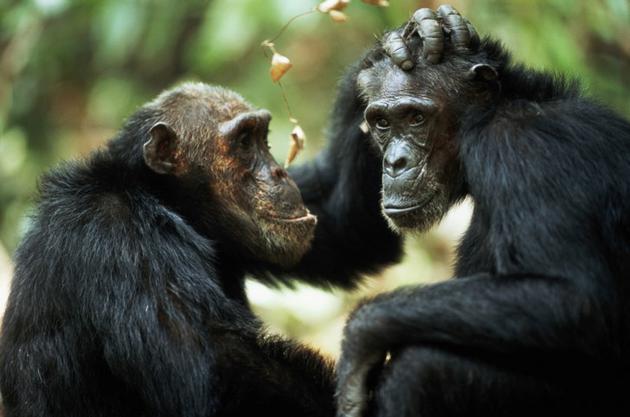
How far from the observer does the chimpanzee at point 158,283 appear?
464cm

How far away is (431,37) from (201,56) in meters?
4.08

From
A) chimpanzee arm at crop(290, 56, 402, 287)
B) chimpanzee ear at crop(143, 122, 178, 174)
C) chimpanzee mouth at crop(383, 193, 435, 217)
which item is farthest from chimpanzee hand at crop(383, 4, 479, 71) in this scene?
chimpanzee ear at crop(143, 122, 178, 174)

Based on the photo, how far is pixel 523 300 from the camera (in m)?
4.04

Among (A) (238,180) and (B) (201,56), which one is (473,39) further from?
(B) (201,56)

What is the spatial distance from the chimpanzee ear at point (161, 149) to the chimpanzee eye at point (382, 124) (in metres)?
1.14

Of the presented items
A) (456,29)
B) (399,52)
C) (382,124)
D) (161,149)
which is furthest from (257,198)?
(456,29)

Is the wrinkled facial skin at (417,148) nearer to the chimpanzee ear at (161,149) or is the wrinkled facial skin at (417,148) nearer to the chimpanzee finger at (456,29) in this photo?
the chimpanzee finger at (456,29)

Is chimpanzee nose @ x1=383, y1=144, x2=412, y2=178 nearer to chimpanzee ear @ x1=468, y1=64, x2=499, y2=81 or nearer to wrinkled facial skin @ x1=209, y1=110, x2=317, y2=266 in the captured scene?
chimpanzee ear @ x1=468, y1=64, x2=499, y2=81

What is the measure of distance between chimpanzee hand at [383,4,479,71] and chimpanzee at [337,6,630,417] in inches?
17.4

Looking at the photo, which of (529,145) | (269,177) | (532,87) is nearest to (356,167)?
(269,177)

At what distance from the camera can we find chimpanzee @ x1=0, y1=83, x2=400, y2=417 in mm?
4645

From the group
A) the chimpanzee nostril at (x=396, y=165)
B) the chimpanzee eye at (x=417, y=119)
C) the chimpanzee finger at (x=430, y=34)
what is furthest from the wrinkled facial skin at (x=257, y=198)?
the chimpanzee finger at (x=430, y=34)

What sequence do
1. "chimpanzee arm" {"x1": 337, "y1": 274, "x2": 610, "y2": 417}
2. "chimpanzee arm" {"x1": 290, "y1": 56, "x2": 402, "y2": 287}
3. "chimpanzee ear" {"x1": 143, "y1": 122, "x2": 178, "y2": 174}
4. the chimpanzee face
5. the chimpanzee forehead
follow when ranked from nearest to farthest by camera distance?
"chimpanzee arm" {"x1": 337, "y1": 274, "x2": 610, "y2": 417} → the chimpanzee forehead → "chimpanzee ear" {"x1": 143, "y1": 122, "x2": 178, "y2": 174} → the chimpanzee face → "chimpanzee arm" {"x1": 290, "y1": 56, "x2": 402, "y2": 287}

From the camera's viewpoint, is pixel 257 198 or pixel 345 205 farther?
pixel 345 205
